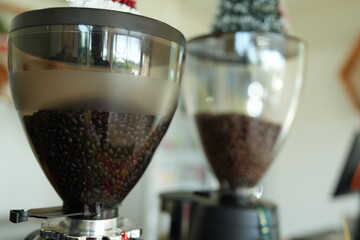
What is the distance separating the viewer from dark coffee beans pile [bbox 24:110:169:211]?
1.24 ft

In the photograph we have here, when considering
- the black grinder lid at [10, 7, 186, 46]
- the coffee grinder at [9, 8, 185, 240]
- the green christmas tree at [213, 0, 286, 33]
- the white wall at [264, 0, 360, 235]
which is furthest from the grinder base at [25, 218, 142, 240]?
the white wall at [264, 0, 360, 235]

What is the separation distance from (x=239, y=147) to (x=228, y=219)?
154mm

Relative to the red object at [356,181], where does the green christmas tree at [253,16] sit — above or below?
above

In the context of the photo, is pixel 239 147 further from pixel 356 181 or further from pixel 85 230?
pixel 356 181

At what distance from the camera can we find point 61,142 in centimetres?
38

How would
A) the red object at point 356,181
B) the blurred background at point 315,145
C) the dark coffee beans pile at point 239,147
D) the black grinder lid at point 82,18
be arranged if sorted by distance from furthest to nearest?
1. the blurred background at point 315,145
2. the red object at point 356,181
3. the dark coffee beans pile at point 239,147
4. the black grinder lid at point 82,18

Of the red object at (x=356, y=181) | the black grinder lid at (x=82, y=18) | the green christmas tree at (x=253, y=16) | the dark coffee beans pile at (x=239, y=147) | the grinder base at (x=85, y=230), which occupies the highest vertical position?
the green christmas tree at (x=253, y=16)

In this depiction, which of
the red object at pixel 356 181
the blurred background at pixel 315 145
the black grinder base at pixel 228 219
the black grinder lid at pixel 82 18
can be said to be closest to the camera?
the black grinder lid at pixel 82 18

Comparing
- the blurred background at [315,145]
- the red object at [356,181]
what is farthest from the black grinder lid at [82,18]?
the blurred background at [315,145]

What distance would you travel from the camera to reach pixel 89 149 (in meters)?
0.38

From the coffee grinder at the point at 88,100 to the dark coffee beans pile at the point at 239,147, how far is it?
32 centimetres

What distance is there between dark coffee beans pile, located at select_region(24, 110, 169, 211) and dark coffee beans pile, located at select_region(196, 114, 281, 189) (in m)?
0.32

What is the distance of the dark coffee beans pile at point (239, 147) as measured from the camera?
0.71 meters

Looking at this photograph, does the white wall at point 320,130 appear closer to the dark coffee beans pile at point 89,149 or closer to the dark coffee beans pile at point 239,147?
the dark coffee beans pile at point 239,147
